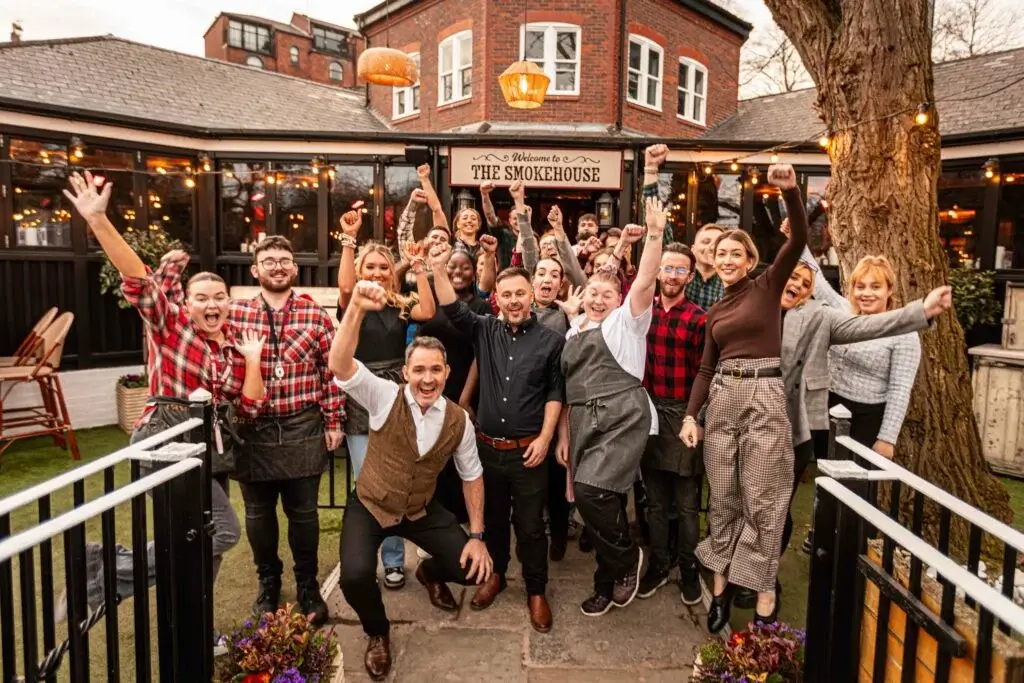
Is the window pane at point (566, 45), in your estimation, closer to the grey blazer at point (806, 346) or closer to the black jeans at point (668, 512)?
the grey blazer at point (806, 346)

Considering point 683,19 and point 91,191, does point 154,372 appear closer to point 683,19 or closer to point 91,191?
point 91,191

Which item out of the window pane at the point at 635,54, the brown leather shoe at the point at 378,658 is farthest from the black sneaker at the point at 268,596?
the window pane at the point at 635,54

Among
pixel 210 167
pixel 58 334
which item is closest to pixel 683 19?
pixel 210 167

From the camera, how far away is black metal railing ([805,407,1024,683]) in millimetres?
1605

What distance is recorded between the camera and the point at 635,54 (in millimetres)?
12211

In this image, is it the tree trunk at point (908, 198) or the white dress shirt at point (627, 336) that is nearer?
the white dress shirt at point (627, 336)

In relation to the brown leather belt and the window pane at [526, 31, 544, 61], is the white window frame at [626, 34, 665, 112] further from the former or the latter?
the brown leather belt

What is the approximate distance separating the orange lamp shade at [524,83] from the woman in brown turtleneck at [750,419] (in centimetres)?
550

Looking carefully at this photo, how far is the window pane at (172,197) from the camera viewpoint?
8742mm

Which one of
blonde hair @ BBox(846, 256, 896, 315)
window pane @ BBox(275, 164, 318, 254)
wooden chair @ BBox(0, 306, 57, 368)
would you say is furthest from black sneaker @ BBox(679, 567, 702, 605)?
window pane @ BBox(275, 164, 318, 254)

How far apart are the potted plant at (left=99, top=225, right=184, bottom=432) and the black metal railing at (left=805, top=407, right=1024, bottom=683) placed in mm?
7313

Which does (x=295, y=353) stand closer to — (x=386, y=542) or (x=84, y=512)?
(x=386, y=542)

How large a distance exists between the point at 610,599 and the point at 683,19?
13452mm

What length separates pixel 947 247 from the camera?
29.0 feet
